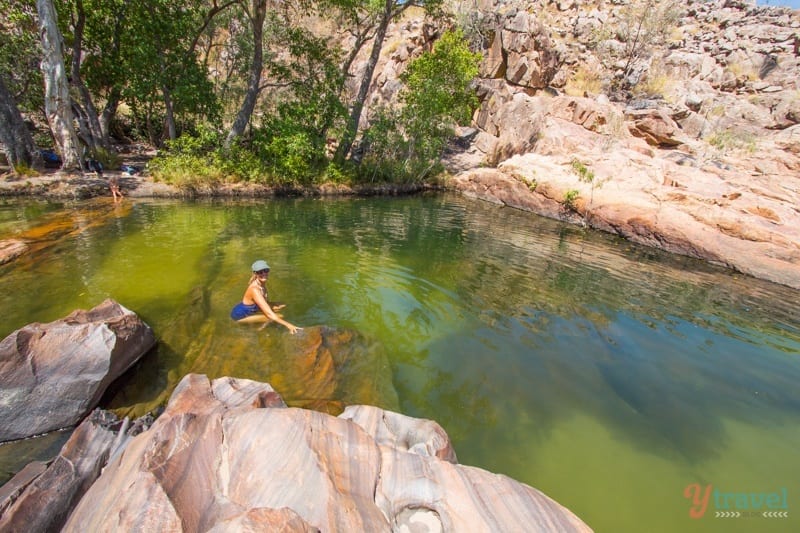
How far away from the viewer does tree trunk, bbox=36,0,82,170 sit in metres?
14.3

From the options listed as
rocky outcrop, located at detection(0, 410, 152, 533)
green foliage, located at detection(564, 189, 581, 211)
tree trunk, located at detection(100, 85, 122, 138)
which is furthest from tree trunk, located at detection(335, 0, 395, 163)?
rocky outcrop, located at detection(0, 410, 152, 533)

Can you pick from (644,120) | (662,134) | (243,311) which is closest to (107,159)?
(243,311)

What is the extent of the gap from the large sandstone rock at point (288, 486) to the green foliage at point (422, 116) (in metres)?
21.4

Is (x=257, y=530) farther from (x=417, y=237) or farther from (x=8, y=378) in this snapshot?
(x=417, y=237)

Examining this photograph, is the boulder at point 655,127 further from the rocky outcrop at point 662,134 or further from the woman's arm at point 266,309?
the woman's arm at point 266,309

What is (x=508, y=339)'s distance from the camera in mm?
7137

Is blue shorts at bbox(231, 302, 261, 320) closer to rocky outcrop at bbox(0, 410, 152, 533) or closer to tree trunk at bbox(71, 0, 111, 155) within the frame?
rocky outcrop at bbox(0, 410, 152, 533)

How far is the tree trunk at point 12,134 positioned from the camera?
1548 cm

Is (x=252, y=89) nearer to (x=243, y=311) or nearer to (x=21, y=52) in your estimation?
(x=21, y=52)

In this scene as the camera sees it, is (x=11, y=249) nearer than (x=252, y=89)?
Yes

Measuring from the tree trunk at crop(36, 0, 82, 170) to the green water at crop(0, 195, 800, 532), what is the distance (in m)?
3.53

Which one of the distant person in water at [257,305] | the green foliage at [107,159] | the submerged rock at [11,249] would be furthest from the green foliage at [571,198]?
the green foliage at [107,159]

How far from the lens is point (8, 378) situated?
423 centimetres

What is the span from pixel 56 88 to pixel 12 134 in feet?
10.3
